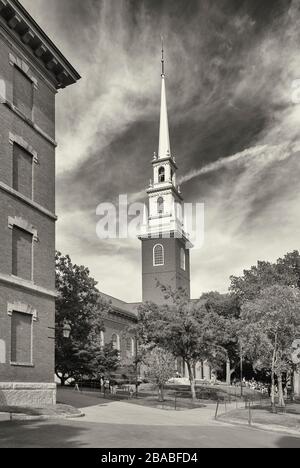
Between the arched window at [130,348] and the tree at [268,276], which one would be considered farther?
the arched window at [130,348]

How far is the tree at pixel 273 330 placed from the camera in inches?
1142

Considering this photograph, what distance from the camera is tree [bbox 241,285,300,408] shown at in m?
29.0

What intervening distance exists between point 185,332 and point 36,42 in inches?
942

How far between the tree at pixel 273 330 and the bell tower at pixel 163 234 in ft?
151

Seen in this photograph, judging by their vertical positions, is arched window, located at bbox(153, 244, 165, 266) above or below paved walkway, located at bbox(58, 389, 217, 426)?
above

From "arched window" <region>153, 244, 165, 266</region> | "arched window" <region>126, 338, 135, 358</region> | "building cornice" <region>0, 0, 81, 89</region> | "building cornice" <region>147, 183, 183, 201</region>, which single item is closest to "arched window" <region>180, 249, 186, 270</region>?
"arched window" <region>153, 244, 165, 266</region>

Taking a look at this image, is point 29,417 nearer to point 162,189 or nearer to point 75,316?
point 75,316

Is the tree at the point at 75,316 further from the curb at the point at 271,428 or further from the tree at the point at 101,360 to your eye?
the curb at the point at 271,428

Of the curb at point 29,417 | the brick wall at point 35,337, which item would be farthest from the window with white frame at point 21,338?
the curb at point 29,417

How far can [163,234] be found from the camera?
7788 cm

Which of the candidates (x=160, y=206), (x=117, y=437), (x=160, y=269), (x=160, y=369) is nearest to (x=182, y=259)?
(x=160, y=269)

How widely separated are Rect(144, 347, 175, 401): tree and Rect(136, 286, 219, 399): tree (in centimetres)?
385

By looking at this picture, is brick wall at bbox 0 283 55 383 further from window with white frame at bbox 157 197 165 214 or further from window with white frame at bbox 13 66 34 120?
window with white frame at bbox 157 197 165 214
